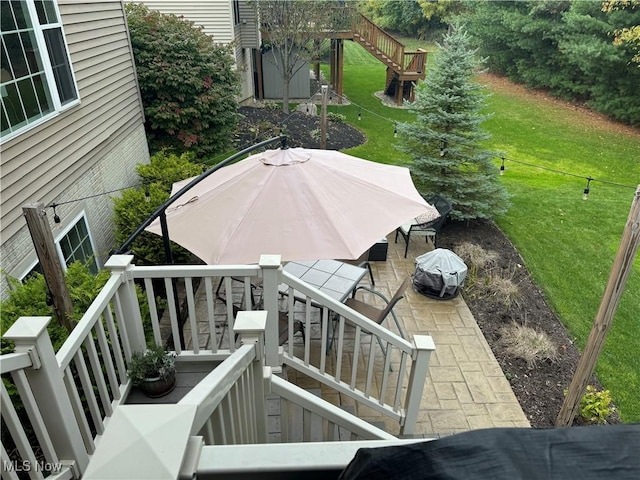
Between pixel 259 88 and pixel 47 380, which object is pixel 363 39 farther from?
pixel 47 380

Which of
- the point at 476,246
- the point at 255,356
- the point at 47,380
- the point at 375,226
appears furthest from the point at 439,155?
the point at 47,380

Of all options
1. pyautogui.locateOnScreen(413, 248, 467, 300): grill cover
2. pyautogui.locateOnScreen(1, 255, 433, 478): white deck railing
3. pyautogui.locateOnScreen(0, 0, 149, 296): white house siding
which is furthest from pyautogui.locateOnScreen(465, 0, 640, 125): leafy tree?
pyautogui.locateOnScreen(1, 255, 433, 478): white deck railing

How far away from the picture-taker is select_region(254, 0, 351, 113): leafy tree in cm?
1357

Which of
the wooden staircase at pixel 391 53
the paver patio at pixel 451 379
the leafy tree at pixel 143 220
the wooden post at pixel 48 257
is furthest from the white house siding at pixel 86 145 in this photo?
the wooden staircase at pixel 391 53

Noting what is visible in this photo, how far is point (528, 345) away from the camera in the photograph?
509 centimetres

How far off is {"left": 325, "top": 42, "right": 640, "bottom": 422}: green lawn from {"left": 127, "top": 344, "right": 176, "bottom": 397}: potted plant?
454 cm

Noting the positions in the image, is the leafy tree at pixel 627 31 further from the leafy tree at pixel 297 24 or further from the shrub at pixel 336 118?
the shrub at pixel 336 118

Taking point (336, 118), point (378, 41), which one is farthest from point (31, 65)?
point (378, 41)

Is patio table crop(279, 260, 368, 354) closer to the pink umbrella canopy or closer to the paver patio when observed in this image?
the paver patio

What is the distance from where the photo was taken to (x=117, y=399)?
3189 mm

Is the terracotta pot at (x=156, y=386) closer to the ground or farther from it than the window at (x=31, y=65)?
closer to the ground

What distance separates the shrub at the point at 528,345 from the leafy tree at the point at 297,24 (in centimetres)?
1123

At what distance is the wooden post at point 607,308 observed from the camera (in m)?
3.26

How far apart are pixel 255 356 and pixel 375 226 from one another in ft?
7.19
